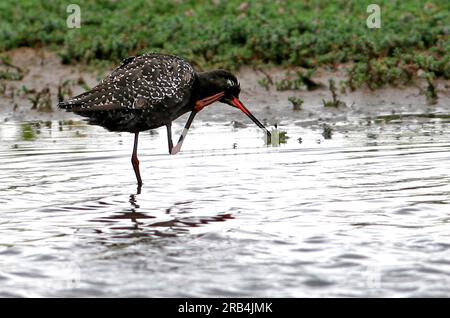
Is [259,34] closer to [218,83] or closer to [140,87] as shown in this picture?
[218,83]

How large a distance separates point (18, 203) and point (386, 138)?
5.09 meters

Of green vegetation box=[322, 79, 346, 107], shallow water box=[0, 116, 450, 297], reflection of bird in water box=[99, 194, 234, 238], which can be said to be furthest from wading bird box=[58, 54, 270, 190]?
green vegetation box=[322, 79, 346, 107]

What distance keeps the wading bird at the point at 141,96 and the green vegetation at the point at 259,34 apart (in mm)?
5465

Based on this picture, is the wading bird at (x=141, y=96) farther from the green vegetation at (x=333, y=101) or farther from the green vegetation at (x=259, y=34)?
the green vegetation at (x=259, y=34)

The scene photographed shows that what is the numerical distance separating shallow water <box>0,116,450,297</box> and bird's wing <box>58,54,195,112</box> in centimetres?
79

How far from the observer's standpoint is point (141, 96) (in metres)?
10.1

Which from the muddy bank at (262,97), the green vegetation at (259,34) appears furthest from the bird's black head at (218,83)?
the green vegetation at (259,34)

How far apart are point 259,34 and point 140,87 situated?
22.9ft

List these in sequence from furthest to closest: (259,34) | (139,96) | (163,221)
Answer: (259,34), (139,96), (163,221)

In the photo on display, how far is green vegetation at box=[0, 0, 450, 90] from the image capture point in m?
16.3

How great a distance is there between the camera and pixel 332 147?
1202 centimetres

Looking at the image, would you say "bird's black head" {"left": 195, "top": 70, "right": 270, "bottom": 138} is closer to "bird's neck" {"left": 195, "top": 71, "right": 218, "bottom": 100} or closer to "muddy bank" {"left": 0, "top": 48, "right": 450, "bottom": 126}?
"bird's neck" {"left": 195, "top": 71, "right": 218, "bottom": 100}

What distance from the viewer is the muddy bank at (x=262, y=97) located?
14.8 metres

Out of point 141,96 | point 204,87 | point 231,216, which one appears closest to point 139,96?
point 141,96
